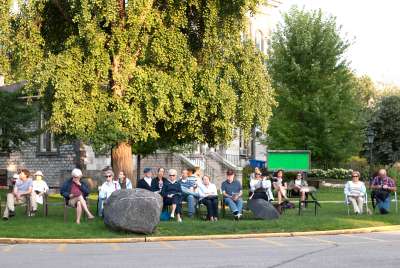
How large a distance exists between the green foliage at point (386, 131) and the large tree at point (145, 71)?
112ft

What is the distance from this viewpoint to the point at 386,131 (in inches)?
2229

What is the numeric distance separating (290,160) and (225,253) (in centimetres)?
1838

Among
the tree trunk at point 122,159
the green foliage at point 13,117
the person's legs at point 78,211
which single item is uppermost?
the green foliage at point 13,117

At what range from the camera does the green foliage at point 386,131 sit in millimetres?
56094

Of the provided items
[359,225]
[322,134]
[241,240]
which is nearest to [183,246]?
[241,240]

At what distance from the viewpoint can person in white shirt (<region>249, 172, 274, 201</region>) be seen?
20.5 m

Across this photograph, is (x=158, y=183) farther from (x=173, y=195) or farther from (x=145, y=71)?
(x=145, y=71)

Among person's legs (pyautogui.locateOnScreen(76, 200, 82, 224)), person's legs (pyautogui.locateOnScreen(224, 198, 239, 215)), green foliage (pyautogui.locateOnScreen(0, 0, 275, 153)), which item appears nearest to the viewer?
person's legs (pyautogui.locateOnScreen(76, 200, 82, 224))

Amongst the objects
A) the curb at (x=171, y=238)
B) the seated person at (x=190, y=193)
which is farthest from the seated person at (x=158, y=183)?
the curb at (x=171, y=238)

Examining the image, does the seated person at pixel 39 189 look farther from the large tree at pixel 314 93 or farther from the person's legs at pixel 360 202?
the large tree at pixel 314 93

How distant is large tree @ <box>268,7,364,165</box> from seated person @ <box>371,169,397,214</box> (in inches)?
814

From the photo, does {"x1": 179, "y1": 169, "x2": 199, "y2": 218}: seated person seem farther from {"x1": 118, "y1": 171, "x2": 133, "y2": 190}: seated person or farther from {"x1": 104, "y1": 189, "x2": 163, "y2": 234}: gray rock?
{"x1": 104, "y1": 189, "x2": 163, "y2": 234}: gray rock

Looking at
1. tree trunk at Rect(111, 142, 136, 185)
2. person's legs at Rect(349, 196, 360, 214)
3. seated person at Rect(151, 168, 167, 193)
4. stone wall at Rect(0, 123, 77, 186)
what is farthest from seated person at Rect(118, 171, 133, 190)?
stone wall at Rect(0, 123, 77, 186)

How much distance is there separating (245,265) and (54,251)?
4635 mm
